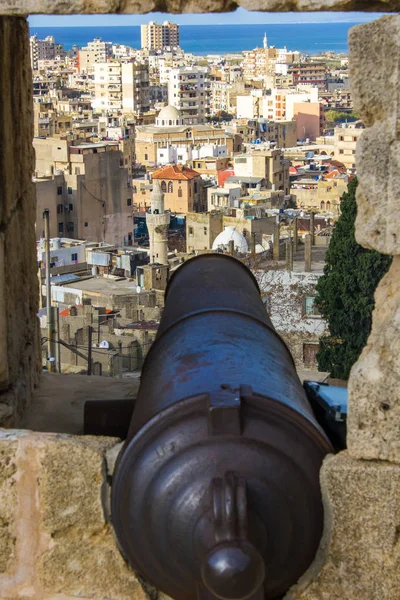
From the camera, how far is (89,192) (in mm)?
48438

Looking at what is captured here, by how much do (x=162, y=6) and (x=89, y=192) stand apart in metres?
46.2

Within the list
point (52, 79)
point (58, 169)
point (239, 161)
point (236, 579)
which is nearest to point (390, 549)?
point (236, 579)

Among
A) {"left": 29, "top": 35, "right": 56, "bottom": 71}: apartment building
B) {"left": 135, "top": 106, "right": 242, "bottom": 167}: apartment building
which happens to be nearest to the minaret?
{"left": 135, "top": 106, "right": 242, "bottom": 167}: apartment building

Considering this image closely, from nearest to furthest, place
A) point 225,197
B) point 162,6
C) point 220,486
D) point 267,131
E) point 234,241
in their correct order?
point 220,486
point 162,6
point 234,241
point 225,197
point 267,131

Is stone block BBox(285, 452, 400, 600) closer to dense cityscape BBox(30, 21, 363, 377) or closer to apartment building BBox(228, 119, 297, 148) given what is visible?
dense cityscape BBox(30, 21, 363, 377)

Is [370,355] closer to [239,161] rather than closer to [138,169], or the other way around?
[239,161]

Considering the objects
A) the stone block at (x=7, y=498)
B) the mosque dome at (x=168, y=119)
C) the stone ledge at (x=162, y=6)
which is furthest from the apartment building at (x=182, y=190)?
the stone block at (x=7, y=498)

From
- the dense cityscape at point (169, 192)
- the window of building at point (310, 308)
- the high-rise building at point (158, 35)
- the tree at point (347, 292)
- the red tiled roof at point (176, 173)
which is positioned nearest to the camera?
the tree at point (347, 292)

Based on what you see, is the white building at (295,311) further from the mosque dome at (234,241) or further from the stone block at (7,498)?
the stone block at (7,498)

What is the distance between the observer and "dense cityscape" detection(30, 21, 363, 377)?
2297 cm

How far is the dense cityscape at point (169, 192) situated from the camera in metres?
23.0

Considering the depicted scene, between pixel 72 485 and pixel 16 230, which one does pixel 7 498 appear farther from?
pixel 16 230

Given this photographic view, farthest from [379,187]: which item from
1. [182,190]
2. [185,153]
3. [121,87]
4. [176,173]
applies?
[121,87]

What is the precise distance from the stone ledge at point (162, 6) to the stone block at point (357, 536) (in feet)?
3.80
